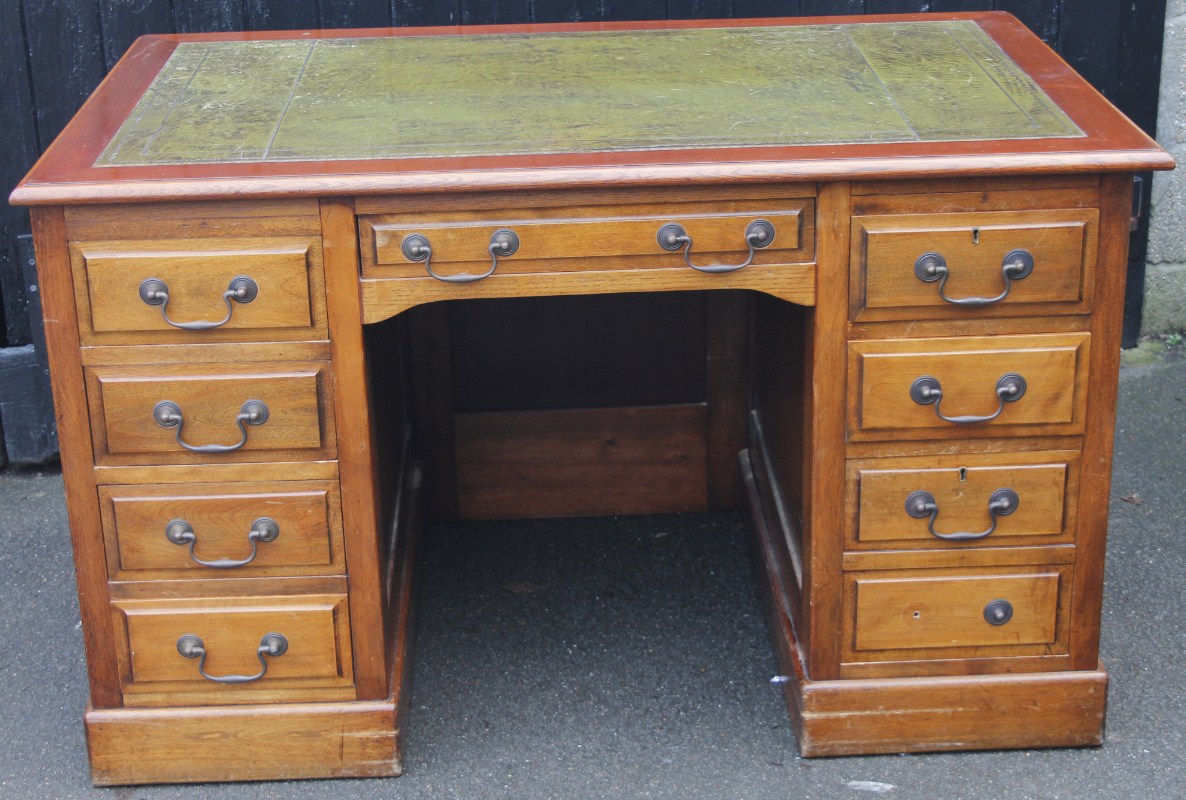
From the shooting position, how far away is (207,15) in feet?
10.3

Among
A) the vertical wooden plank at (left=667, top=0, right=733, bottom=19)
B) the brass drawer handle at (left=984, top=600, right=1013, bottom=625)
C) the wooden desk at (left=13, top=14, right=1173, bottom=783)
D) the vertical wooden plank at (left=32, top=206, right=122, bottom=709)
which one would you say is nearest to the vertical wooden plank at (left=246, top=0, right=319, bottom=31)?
the wooden desk at (left=13, top=14, right=1173, bottom=783)

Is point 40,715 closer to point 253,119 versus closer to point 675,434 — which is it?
point 253,119

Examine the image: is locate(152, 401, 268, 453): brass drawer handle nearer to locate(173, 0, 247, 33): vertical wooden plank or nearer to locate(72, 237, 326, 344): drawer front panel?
locate(72, 237, 326, 344): drawer front panel

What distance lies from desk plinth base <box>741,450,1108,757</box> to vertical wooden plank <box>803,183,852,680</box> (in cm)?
6

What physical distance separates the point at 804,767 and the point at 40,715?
137cm

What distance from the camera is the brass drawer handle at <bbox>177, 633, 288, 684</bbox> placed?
2.26 m

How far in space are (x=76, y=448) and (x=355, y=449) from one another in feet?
1.42

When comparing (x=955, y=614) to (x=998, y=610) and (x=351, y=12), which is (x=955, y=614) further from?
(x=351, y=12)

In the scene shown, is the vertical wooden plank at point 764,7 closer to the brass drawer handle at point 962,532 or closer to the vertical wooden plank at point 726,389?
the vertical wooden plank at point 726,389

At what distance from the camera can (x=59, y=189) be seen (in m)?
2.04

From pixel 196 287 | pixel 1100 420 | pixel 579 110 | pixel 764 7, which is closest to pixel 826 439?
pixel 1100 420

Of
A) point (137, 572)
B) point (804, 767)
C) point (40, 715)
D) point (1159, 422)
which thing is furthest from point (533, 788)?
point (1159, 422)

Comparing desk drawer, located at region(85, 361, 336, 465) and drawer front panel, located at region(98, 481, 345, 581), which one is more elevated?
desk drawer, located at region(85, 361, 336, 465)

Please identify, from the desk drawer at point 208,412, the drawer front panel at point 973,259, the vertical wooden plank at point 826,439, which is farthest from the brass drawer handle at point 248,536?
the drawer front panel at point 973,259
